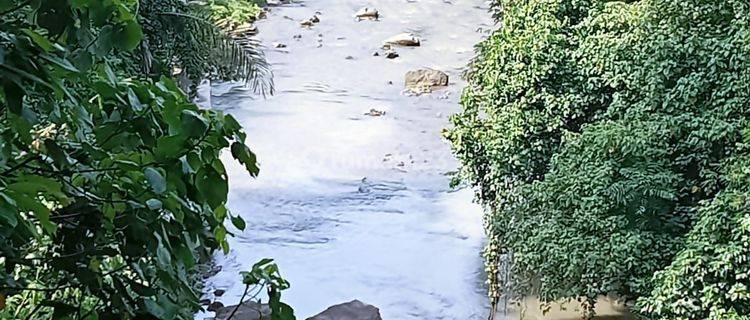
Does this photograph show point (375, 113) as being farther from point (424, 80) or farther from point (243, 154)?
point (243, 154)

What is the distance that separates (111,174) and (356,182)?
685 cm

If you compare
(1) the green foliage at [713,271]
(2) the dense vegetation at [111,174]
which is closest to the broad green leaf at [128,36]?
(2) the dense vegetation at [111,174]

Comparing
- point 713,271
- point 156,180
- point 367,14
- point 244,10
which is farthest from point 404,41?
point 156,180

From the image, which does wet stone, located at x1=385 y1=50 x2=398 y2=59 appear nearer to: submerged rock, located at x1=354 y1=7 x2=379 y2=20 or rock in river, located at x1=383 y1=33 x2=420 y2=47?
rock in river, located at x1=383 y1=33 x2=420 y2=47

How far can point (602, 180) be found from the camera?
12.6 feet

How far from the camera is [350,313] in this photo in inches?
193

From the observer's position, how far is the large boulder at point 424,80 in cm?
991

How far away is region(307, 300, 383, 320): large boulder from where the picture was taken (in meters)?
4.84

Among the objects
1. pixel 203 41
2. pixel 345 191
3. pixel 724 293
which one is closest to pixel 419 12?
pixel 345 191

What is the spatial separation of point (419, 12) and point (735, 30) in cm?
937

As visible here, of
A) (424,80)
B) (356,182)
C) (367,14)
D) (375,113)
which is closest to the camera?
(356,182)

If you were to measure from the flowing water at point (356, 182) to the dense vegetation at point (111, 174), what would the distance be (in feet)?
15.2

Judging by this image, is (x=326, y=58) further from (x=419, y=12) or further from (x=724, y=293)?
(x=724, y=293)

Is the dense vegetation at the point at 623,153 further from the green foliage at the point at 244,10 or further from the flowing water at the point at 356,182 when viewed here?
the green foliage at the point at 244,10
